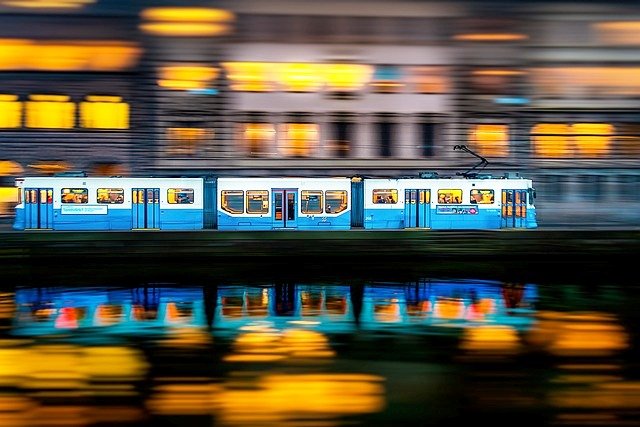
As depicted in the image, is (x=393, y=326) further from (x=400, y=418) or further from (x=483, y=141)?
(x=483, y=141)

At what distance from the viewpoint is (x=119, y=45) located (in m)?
45.9

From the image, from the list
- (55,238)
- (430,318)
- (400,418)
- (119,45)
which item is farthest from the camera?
(119,45)

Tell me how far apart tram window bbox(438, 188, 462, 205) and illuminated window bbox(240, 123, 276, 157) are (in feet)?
46.6

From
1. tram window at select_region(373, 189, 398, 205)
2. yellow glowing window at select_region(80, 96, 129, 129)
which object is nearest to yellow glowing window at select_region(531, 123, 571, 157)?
tram window at select_region(373, 189, 398, 205)

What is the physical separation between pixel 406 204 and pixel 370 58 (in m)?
13.9

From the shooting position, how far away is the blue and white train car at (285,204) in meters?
35.0

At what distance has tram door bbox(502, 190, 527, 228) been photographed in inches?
1388

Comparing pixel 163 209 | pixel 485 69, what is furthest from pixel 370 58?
pixel 163 209

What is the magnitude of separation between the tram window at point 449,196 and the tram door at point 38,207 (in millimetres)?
15383

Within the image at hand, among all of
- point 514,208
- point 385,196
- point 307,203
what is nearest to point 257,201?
point 307,203

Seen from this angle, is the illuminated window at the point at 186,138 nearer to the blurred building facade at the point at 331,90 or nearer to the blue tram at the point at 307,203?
the blurred building facade at the point at 331,90

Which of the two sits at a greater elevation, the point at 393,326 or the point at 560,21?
the point at 560,21

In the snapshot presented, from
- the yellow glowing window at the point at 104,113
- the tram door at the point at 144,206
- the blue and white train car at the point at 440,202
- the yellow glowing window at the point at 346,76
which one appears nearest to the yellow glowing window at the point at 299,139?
the yellow glowing window at the point at 346,76

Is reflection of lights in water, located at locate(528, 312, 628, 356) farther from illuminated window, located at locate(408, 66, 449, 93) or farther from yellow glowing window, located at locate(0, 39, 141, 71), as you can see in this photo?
yellow glowing window, located at locate(0, 39, 141, 71)
